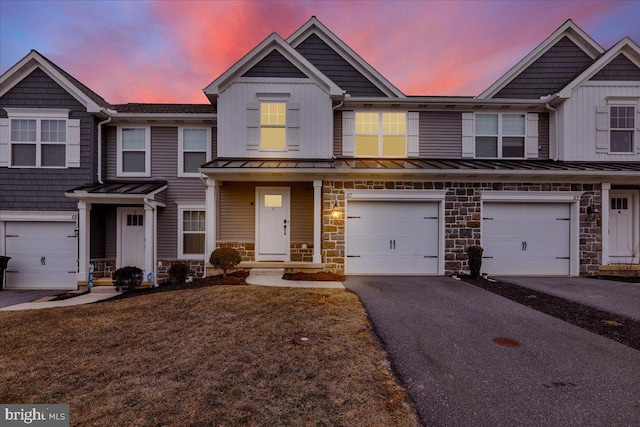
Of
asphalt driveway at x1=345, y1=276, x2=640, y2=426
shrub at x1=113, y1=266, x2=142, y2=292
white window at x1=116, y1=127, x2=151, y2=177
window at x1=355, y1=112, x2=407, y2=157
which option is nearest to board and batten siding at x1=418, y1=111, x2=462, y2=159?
window at x1=355, y1=112, x2=407, y2=157

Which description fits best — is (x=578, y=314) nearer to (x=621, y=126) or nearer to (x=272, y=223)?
(x=272, y=223)

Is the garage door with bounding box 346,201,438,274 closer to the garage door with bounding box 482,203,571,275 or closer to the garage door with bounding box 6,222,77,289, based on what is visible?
the garage door with bounding box 482,203,571,275

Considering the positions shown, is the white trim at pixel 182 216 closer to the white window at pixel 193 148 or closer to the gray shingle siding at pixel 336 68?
the white window at pixel 193 148

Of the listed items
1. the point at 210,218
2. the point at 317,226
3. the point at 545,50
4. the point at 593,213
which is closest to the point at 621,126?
the point at 545,50

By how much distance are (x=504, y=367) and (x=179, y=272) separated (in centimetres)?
943

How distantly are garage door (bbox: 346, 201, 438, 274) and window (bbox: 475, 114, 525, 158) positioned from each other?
3.78 m

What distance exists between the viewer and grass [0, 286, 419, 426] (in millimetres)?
2891

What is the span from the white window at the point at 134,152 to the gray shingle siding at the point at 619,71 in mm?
16192

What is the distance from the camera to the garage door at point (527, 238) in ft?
30.7

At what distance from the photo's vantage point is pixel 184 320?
5.48 metres

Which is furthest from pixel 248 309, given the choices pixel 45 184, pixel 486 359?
pixel 45 184

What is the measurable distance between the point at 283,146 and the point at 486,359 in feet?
26.9

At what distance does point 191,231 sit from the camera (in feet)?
35.6

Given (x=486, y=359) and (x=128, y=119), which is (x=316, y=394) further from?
(x=128, y=119)
